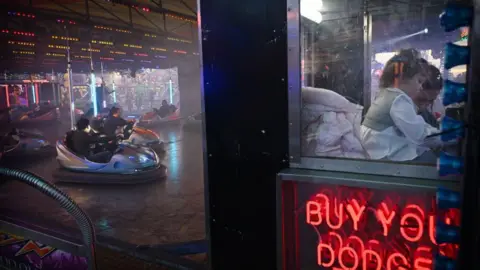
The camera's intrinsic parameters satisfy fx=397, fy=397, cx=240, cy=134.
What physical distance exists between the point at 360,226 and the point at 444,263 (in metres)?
0.48

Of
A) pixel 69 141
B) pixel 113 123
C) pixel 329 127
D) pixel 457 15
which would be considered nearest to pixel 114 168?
pixel 69 141

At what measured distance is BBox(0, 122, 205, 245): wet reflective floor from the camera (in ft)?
15.3

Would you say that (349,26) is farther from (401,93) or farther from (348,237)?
(348,237)

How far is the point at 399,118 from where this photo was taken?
197 cm

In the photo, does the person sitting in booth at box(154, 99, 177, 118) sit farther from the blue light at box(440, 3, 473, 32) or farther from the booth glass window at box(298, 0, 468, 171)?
the blue light at box(440, 3, 473, 32)

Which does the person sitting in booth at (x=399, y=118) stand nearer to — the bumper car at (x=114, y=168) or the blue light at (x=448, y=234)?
the blue light at (x=448, y=234)

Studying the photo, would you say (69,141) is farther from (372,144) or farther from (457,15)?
(457,15)

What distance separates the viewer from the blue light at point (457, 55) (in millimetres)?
1182

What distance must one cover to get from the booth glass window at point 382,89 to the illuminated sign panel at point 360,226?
18 centimetres

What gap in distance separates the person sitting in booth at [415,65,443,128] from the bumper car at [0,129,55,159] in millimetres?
10226

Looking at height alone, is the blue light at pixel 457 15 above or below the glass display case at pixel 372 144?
above

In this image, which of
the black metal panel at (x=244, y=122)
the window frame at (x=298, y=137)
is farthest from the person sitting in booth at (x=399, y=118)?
the black metal panel at (x=244, y=122)

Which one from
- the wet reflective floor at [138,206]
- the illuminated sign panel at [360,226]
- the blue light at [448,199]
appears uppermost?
the blue light at [448,199]

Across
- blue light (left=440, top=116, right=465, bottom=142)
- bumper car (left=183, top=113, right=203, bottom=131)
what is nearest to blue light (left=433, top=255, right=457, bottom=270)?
blue light (left=440, top=116, right=465, bottom=142)
